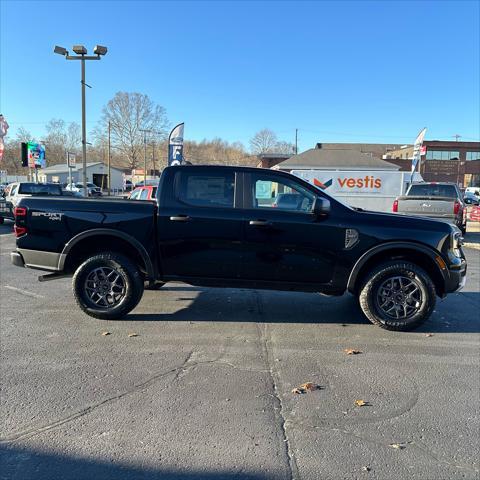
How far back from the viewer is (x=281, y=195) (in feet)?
17.4

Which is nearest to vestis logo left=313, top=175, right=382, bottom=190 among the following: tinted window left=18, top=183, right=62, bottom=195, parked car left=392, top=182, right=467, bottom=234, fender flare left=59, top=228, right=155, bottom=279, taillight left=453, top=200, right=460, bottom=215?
parked car left=392, top=182, right=467, bottom=234

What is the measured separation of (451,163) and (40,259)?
78.3 metres

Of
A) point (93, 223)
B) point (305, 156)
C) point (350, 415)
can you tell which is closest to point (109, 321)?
point (93, 223)

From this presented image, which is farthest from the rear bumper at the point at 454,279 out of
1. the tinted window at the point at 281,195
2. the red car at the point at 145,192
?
the red car at the point at 145,192

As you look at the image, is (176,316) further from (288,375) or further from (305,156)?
(305,156)

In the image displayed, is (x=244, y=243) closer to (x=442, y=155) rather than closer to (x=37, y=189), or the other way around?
(x=37, y=189)

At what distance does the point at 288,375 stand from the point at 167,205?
2.51 metres

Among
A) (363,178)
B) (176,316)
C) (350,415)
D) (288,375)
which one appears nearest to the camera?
(350,415)

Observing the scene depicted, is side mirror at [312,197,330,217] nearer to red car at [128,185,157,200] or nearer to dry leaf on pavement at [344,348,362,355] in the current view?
dry leaf on pavement at [344,348,362,355]

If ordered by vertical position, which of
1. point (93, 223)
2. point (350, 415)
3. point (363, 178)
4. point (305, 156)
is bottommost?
point (350, 415)

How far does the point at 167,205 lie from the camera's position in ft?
17.4

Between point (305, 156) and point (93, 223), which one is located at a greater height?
point (305, 156)

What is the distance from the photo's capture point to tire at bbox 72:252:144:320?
532 centimetres

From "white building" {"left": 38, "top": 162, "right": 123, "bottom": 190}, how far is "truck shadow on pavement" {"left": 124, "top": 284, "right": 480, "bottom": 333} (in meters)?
67.4
